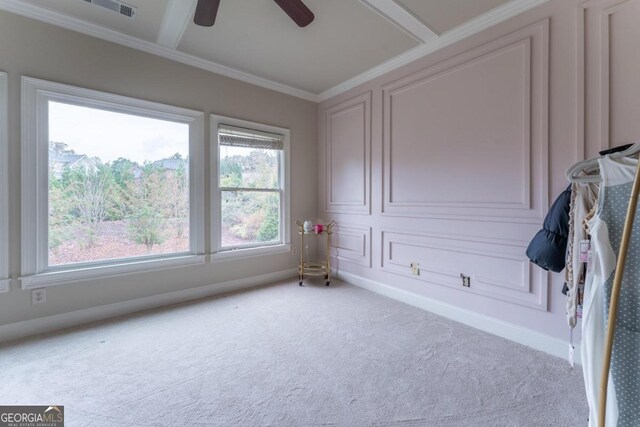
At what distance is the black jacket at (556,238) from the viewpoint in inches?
67.4

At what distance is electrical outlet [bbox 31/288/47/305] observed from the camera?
2.28 meters

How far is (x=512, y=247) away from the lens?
2230mm

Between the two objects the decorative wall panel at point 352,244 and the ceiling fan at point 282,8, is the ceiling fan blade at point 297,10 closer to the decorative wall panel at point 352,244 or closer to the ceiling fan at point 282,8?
the ceiling fan at point 282,8

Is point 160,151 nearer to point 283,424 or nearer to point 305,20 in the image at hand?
point 305,20

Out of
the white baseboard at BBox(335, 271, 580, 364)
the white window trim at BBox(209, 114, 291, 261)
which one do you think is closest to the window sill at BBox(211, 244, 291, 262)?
the white window trim at BBox(209, 114, 291, 261)

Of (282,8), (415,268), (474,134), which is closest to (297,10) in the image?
(282,8)

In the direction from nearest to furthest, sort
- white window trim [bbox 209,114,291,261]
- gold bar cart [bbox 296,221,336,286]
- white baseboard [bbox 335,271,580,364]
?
white baseboard [bbox 335,271,580,364] → white window trim [bbox 209,114,291,261] → gold bar cart [bbox 296,221,336,286]

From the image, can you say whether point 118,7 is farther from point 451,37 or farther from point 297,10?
point 451,37

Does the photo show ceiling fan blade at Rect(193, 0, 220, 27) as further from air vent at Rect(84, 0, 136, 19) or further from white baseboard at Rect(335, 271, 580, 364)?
white baseboard at Rect(335, 271, 580, 364)

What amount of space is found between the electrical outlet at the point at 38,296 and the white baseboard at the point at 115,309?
145 mm

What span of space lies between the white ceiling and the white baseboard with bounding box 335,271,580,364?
2.45 meters

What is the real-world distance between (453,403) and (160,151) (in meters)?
3.23

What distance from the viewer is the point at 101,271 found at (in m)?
2.55

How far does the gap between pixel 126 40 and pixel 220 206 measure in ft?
5.82
